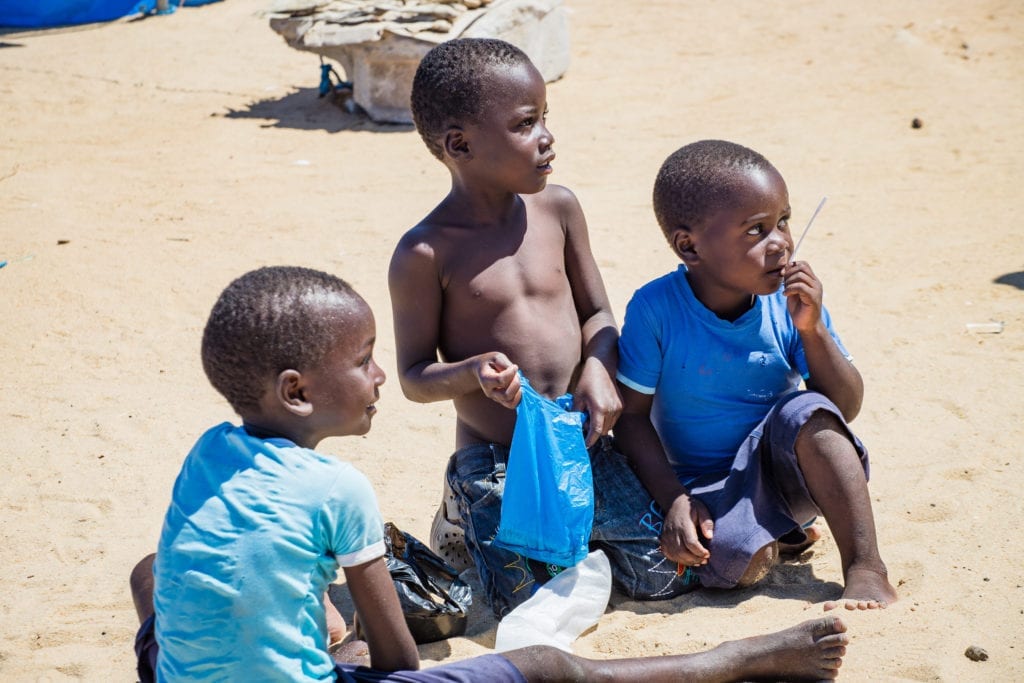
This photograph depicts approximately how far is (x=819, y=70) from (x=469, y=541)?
7686 millimetres

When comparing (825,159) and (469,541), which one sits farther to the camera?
(825,159)

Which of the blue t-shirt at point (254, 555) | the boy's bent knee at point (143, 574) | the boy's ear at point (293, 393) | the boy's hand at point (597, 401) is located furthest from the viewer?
the boy's hand at point (597, 401)

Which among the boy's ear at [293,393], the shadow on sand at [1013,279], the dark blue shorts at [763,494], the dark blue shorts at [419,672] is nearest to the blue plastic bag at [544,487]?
the dark blue shorts at [763,494]

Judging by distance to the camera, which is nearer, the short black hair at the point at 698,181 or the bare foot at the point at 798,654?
the bare foot at the point at 798,654

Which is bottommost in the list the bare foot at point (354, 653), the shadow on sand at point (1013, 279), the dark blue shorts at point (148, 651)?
the bare foot at point (354, 653)

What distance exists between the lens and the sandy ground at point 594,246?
3.10m

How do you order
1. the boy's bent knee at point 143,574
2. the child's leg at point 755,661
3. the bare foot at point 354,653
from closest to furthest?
the child's leg at point 755,661
the bare foot at point 354,653
the boy's bent knee at point 143,574

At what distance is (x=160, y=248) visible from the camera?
6074 millimetres

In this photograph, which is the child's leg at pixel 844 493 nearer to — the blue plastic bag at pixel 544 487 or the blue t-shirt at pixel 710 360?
the blue t-shirt at pixel 710 360

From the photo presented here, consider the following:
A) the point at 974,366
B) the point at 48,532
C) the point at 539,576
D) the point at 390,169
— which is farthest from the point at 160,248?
the point at 974,366

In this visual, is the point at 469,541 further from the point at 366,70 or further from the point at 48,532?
the point at 366,70

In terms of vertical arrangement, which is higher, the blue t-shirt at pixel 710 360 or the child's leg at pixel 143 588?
the blue t-shirt at pixel 710 360

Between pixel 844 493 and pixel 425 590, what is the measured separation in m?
1.15

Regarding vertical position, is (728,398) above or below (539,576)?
above
